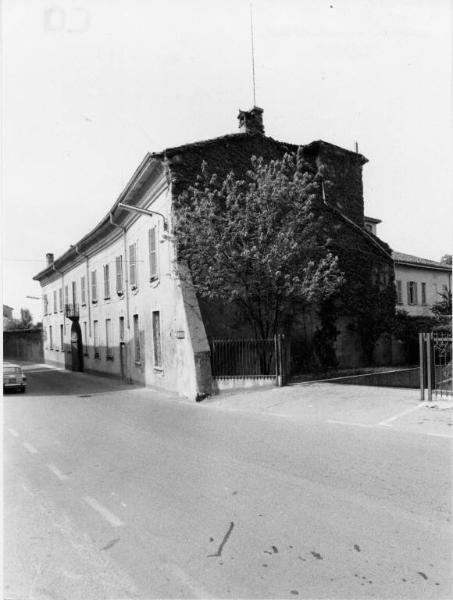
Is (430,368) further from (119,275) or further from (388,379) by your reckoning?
(119,275)

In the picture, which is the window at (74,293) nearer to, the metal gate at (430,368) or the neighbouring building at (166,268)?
the neighbouring building at (166,268)

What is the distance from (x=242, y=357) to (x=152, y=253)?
5.61m

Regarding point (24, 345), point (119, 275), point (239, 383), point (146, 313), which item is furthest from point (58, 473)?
point (24, 345)

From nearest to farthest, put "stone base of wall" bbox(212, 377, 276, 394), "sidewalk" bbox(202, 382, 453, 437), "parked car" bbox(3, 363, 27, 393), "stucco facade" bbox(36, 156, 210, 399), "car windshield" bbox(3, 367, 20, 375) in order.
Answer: "sidewalk" bbox(202, 382, 453, 437), "stone base of wall" bbox(212, 377, 276, 394), "stucco facade" bbox(36, 156, 210, 399), "parked car" bbox(3, 363, 27, 393), "car windshield" bbox(3, 367, 20, 375)

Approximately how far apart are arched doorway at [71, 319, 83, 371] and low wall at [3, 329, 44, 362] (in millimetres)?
11682

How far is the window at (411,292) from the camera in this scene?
30594 mm

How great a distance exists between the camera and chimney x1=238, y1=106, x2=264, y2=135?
63.6ft

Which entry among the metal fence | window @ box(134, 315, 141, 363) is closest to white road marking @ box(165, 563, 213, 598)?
the metal fence

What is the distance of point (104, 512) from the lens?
487 cm

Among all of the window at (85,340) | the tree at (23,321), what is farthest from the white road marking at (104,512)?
the tree at (23,321)

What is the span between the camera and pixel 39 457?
7445 mm

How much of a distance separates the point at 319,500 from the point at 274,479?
33.8 inches

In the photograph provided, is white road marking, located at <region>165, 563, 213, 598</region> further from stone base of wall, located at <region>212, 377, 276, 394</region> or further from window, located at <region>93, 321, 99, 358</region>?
window, located at <region>93, 321, 99, 358</region>

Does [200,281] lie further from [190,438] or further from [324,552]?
[324,552]
